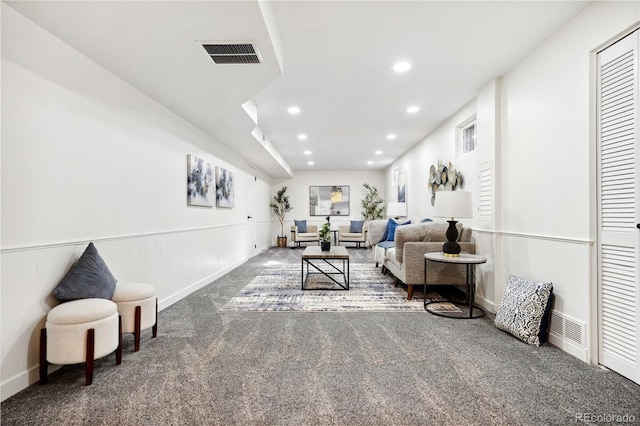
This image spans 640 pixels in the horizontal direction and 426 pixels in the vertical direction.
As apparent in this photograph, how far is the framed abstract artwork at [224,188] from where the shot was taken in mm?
4939

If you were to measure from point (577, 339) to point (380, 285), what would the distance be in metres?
2.41

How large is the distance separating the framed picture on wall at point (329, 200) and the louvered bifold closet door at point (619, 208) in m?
8.30

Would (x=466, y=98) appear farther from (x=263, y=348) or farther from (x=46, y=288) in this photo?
(x=46, y=288)

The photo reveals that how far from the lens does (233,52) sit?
229 cm

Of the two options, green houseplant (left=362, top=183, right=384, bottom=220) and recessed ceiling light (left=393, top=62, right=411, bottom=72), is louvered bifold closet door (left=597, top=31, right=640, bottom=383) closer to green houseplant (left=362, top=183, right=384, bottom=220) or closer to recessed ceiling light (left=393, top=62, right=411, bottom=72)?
recessed ceiling light (left=393, top=62, right=411, bottom=72)

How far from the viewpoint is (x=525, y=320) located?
2395 mm

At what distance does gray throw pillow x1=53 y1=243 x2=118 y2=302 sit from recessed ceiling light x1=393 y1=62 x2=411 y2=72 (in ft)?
10.1

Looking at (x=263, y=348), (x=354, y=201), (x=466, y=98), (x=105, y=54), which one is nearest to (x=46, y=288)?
(x=263, y=348)

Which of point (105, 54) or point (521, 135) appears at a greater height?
point (105, 54)

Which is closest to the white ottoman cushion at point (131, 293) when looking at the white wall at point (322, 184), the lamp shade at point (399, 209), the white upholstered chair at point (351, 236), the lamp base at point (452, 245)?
the lamp base at point (452, 245)

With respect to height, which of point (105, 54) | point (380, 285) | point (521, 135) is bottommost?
point (380, 285)

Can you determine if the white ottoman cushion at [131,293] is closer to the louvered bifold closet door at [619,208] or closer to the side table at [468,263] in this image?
the side table at [468,263]

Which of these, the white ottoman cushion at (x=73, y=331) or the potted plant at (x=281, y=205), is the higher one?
the potted plant at (x=281, y=205)

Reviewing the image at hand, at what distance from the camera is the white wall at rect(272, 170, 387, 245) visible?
404 inches
